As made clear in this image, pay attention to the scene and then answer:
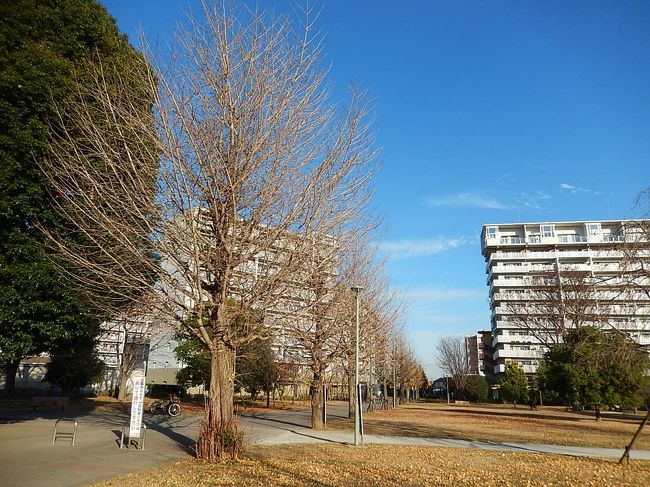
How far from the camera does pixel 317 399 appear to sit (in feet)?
66.1

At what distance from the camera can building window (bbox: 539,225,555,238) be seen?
72644 millimetres

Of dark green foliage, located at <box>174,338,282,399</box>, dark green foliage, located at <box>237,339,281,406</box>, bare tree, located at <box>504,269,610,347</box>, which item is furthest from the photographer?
bare tree, located at <box>504,269,610,347</box>

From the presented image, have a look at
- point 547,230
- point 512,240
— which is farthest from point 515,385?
point 547,230

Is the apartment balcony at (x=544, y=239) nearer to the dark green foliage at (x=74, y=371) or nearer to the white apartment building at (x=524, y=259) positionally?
the white apartment building at (x=524, y=259)

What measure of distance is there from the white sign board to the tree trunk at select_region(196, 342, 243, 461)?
2.94 m

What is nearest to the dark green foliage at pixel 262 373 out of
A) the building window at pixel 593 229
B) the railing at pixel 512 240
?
the railing at pixel 512 240

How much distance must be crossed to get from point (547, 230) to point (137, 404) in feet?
239

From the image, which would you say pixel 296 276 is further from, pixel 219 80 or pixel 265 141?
pixel 219 80

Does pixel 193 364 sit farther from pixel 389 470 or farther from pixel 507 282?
pixel 507 282

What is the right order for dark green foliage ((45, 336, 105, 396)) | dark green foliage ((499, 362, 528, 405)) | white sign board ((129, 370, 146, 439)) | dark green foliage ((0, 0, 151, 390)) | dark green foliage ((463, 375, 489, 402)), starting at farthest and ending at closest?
dark green foliage ((463, 375, 489, 402)) → dark green foliage ((499, 362, 528, 405)) → dark green foliage ((45, 336, 105, 396)) → white sign board ((129, 370, 146, 439)) → dark green foliage ((0, 0, 151, 390))

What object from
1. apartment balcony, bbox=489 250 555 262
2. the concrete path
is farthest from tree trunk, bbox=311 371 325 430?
apartment balcony, bbox=489 250 555 262

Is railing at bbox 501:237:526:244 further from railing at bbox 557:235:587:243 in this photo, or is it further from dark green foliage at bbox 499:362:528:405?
dark green foliage at bbox 499:362:528:405

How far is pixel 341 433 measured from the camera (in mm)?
18453

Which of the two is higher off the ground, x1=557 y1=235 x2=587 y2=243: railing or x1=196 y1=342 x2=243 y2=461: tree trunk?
x1=557 y1=235 x2=587 y2=243: railing
